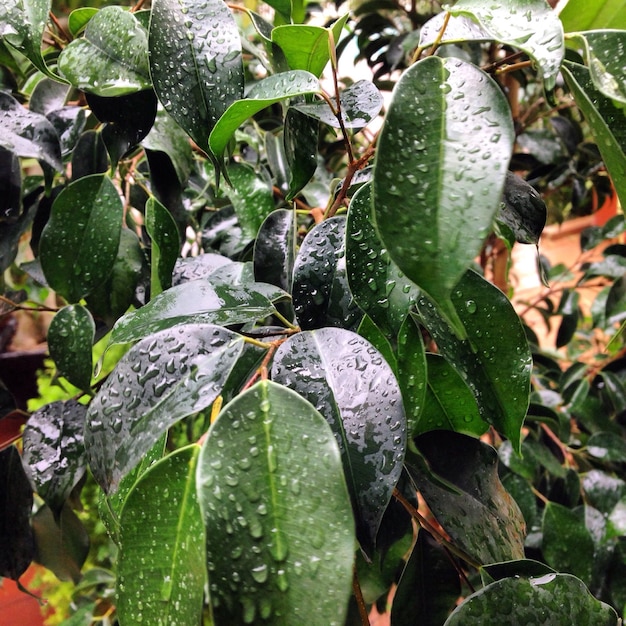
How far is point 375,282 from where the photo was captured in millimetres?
281

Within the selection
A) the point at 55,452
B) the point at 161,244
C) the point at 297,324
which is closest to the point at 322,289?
the point at 297,324

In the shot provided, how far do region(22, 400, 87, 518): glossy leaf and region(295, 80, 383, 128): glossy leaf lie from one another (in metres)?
0.33

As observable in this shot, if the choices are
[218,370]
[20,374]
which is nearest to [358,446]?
[218,370]

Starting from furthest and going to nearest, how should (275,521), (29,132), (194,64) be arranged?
(29,132) < (194,64) < (275,521)

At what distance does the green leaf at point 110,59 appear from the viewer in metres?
0.35

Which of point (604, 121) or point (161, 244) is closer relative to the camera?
point (604, 121)

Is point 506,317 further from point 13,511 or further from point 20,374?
point 20,374

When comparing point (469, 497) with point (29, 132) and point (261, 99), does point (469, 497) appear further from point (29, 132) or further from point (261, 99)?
point (29, 132)

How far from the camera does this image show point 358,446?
25cm

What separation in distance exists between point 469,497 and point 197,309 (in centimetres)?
22

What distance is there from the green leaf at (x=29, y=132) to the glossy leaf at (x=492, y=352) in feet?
1.12

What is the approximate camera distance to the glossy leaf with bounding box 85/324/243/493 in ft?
0.79

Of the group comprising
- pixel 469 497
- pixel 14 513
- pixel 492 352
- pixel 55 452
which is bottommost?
pixel 14 513

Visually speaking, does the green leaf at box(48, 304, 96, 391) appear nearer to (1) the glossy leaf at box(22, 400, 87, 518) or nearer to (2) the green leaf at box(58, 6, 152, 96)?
(1) the glossy leaf at box(22, 400, 87, 518)
